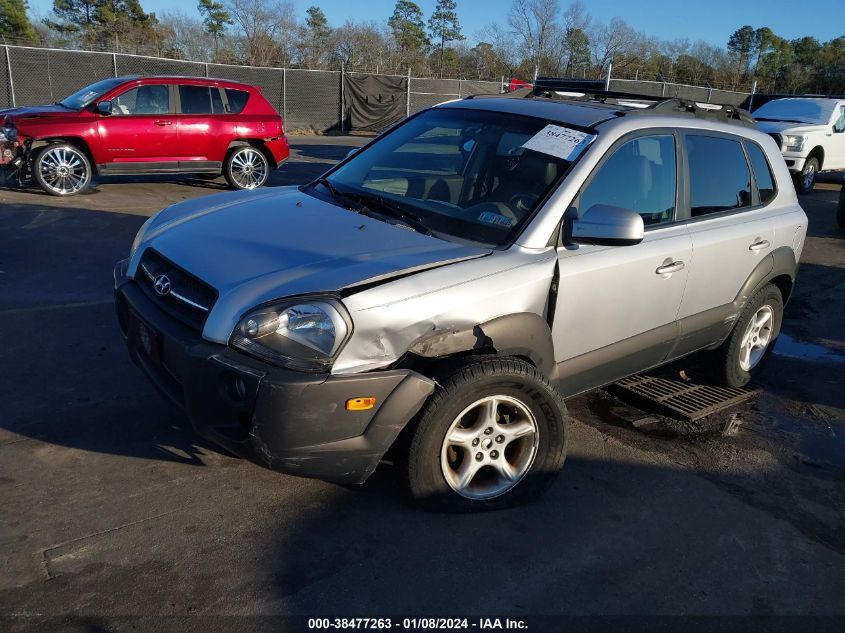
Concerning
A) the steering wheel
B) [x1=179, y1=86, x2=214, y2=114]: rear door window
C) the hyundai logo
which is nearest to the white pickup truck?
[x1=179, y1=86, x2=214, y2=114]: rear door window

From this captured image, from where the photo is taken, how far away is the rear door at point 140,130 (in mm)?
10594

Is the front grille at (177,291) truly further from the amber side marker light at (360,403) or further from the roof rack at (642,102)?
the roof rack at (642,102)

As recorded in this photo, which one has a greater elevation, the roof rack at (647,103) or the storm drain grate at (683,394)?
the roof rack at (647,103)

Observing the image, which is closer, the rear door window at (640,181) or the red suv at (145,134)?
the rear door window at (640,181)

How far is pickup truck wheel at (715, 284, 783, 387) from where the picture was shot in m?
4.88

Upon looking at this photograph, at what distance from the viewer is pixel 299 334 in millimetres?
2832

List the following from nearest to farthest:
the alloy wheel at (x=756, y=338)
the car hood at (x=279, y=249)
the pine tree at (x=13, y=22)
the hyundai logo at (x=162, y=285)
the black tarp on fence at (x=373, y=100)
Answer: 1. the car hood at (x=279, y=249)
2. the hyundai logo at (x=162, y=285)
3. the alloy wheel at (x=756, y=338)
4. the black tarp on fence at (x=373, y=100)
5. the pine tree at (x=13, y=22)

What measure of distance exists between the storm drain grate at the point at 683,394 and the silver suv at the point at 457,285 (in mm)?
367

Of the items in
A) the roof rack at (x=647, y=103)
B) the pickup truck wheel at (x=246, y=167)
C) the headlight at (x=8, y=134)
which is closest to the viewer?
the roof rack at (x=647, y=103)

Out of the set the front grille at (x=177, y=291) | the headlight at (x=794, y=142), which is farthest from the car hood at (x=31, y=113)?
the headlight at (x=794, y=142)

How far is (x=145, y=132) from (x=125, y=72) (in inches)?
470

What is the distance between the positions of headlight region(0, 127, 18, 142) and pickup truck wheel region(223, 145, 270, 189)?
3029 mm

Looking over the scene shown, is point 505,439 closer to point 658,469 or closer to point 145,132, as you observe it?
point 658,469

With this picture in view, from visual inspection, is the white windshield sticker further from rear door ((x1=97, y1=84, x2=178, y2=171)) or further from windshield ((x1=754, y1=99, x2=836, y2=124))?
windshield ((x1=754, y1=99, x2=836, y2=124))
